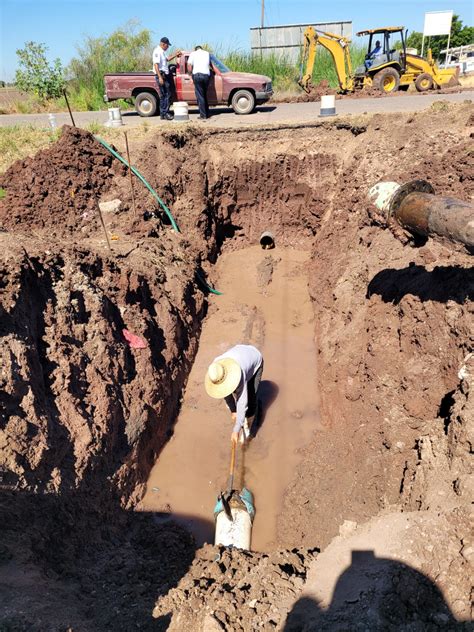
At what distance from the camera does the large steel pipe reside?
10.8ft

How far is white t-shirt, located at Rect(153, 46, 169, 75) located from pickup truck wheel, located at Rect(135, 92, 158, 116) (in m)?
1.25

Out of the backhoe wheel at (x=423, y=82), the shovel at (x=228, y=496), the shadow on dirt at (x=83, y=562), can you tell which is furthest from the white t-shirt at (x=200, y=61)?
the shadow on dirt at (x=83, y=562)

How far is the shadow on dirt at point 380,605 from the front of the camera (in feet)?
8.77

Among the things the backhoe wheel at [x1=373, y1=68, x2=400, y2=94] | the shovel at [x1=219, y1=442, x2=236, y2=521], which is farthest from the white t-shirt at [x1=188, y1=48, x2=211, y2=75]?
the shovel at [x1=219, y1=442, x2=236, y2=521]

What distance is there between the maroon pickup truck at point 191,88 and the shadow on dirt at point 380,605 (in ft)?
39.4

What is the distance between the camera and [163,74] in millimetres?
11234

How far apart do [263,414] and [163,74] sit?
30.7 ft

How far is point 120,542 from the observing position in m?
4.37

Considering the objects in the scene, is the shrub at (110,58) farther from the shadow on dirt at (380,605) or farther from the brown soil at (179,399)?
the shadow on dirt at (380,605)

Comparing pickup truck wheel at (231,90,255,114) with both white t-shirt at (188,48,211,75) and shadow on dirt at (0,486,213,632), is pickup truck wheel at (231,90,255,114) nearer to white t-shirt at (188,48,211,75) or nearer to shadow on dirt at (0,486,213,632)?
white t-shirt at (188,48,211,75)

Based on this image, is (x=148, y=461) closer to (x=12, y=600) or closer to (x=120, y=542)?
(x=120, y=542)

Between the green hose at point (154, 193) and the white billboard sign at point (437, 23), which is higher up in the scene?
the white billboard sign at point (437, 23)

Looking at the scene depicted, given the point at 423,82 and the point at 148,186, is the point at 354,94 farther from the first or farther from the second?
the point at 148,186

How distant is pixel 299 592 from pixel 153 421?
287 cm
